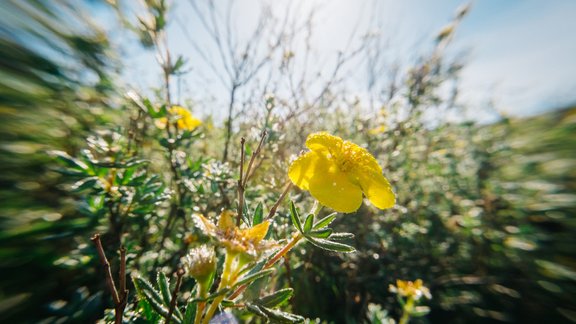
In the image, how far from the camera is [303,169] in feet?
3.00

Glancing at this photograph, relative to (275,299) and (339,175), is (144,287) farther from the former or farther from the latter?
(339,175)

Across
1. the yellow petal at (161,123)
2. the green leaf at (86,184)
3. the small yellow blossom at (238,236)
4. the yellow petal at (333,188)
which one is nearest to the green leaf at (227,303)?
the small yellow blossom at (238,236)

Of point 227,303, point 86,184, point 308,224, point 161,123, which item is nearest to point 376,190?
point 308,224

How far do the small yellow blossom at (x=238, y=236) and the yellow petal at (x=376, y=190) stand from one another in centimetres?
44

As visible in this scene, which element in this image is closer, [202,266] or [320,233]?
[202,266]

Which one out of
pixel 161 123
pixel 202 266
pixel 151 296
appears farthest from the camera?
pixel 161 123

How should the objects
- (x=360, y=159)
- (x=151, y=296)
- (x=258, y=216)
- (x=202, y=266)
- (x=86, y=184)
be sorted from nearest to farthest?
(x=202, y=266) < (x=151, y=296) < (x=258, y=216) < (x=360, y=159) < (x=86, y=184)

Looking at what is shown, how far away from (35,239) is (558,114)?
5584 mm

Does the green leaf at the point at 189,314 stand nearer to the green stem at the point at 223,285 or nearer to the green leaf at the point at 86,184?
the green stem at the point at 223,285

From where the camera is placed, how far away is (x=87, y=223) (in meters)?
1.52

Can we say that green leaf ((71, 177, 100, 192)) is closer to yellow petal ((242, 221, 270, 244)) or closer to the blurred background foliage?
the blurred background foliage

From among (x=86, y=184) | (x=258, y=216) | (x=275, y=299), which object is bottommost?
(x=275, y=299)

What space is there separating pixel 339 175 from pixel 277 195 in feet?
1.84

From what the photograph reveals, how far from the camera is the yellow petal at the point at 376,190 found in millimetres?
958
